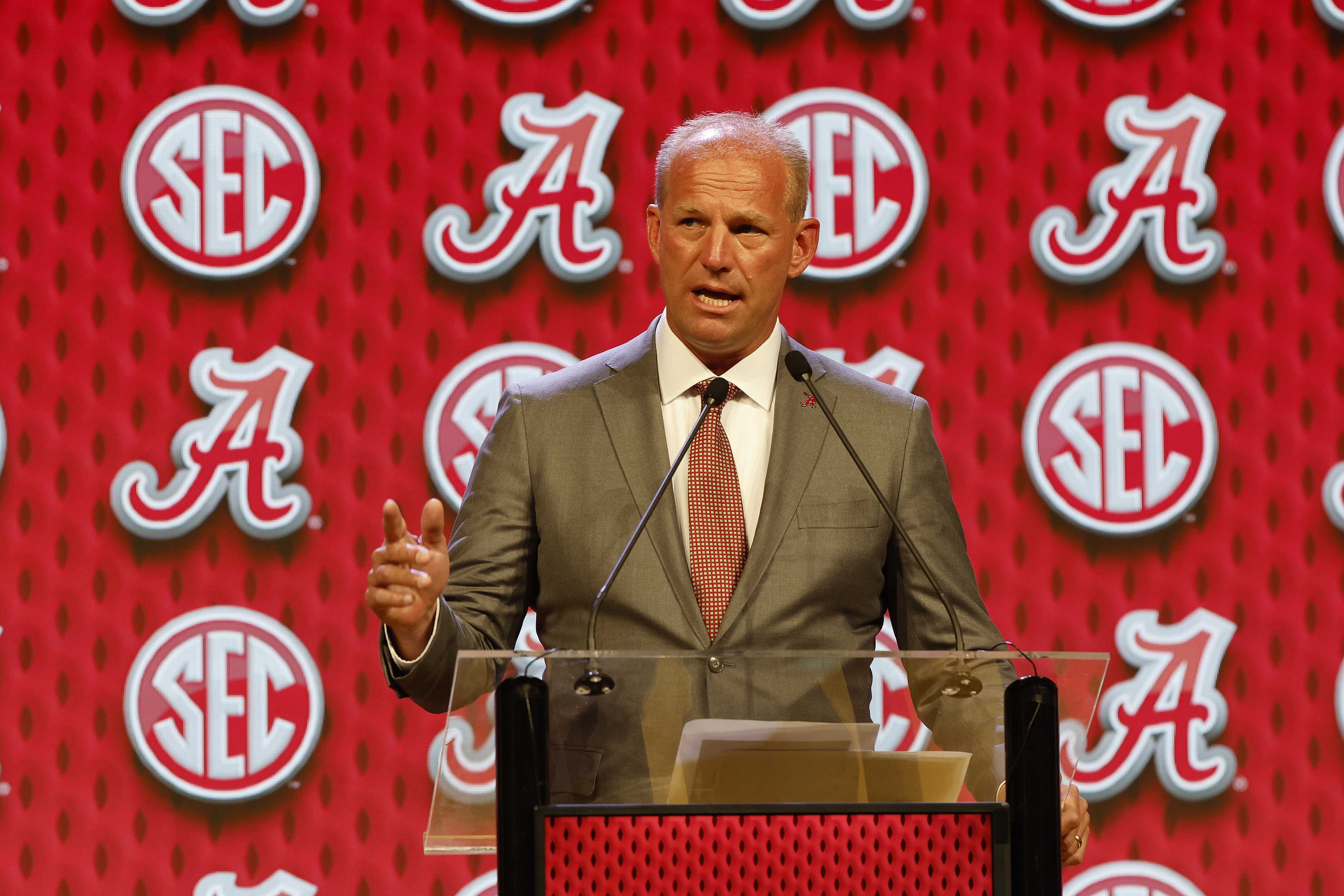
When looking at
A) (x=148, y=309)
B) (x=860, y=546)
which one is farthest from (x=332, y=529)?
(x=860, y=546)

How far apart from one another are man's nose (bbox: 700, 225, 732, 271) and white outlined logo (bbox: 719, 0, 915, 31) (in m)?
1.49

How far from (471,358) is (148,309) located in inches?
27.6

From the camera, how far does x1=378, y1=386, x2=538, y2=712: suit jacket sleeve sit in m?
1.70

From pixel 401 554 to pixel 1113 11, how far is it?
2422 millimetres

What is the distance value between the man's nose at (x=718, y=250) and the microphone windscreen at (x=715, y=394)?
22cm

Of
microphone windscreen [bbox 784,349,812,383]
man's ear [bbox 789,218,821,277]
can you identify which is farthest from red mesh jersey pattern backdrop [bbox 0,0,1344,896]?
microphone windscreen [bbox 784,349,812,383]

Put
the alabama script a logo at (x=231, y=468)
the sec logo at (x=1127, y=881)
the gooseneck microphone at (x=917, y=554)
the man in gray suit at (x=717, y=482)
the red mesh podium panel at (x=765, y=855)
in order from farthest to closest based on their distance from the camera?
the alabama script a logo at (x=231, y=468) → the sec logo at (x=1127, y=881) → the man in gray suit at (x=717, y=482) → the gooseneck microphone at (x=917, y=554) → the red mesh podium panel at (x=765, y=855)

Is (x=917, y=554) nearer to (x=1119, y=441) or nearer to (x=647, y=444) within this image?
(x=647, y=444)

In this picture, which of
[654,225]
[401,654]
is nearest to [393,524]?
[401,654]

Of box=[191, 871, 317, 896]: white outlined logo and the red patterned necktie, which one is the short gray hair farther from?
box=[191, 871, 317, 896]: white outlined logo

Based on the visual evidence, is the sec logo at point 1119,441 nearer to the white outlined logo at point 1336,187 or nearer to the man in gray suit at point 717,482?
the white outlined logo at point 1336,187

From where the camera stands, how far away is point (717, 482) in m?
1.75

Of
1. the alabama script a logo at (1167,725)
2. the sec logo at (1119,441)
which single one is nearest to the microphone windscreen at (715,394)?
the sec logo at (1119,441)

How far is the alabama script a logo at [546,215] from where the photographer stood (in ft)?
10.1
